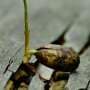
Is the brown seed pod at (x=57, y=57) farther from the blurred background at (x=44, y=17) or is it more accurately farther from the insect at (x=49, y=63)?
the blurred background at (x=44, y=17)

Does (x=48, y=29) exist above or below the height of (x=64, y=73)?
below

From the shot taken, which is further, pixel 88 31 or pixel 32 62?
pixel 88 31

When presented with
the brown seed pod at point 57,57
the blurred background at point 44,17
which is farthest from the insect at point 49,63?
the blurred background at point 44,17

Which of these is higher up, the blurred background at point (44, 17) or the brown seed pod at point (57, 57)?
the brown seed pod at point (57, 57)

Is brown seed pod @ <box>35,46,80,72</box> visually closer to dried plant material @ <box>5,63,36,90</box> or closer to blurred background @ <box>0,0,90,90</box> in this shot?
dried plant material @ <box>5,63,36,90</box>

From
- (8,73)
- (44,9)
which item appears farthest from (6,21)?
(8,73)

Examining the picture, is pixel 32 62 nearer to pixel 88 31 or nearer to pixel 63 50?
pixel 63 50

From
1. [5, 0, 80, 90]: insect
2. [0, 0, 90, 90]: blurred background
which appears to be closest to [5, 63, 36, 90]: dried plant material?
[5, 0, 80, 90]: insect

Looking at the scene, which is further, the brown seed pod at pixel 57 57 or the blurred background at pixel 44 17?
the blurred background at pixel 44 17
